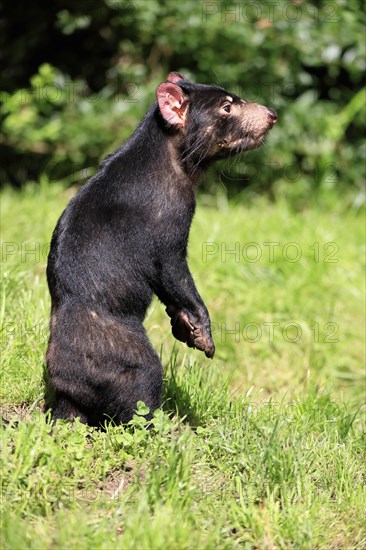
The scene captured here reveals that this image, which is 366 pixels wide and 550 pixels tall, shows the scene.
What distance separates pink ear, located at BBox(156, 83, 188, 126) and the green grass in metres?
1.19

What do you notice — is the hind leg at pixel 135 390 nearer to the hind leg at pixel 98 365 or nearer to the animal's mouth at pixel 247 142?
the hind leg at pixel 98 365

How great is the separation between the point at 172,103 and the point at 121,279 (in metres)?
0.75

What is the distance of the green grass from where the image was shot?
2.98m

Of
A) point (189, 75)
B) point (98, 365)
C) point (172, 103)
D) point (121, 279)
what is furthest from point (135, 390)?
point (189, 75)

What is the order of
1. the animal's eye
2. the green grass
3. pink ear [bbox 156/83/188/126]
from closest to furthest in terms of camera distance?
1. the green grass
2. pink ear [bbox 156/83/188/126]
3. the animal's eye

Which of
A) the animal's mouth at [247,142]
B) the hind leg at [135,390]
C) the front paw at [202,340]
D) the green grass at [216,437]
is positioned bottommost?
the green grass at [216,437]

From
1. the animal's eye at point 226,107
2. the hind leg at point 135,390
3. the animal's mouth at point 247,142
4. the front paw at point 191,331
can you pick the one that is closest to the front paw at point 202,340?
the front paw at point 191,331

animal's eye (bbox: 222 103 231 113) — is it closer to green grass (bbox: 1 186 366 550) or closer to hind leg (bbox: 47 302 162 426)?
hind leg (bbox: 47 302 162 426)

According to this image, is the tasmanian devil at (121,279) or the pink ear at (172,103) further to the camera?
the pink ear at (172,103)

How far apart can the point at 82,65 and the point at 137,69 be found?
2.37ft

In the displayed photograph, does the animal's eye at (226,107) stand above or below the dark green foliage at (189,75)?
above

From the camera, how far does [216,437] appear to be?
352 cm

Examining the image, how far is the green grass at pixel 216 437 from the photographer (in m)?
2.98

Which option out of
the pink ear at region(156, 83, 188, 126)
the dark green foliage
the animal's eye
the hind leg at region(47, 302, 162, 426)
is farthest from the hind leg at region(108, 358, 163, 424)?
the dark green foliage
